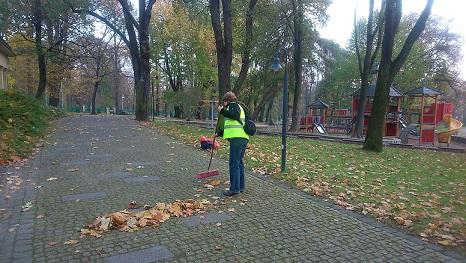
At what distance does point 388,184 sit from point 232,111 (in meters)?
3.81

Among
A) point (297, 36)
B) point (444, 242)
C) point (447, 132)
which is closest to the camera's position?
point (444, 242)

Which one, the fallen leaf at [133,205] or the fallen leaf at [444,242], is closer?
the fallen leaf at [444,242]

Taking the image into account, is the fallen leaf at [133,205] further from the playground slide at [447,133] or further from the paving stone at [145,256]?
the playground slide at [447,133]

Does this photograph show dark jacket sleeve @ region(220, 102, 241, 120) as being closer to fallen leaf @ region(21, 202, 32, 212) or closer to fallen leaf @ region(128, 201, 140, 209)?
fallen leaf @ region(128, 201, 140, 209)

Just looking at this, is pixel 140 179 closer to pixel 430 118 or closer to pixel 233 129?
pixel 233 129

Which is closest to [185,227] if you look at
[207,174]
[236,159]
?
[236,159]

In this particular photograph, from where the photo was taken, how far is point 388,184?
7.66 m

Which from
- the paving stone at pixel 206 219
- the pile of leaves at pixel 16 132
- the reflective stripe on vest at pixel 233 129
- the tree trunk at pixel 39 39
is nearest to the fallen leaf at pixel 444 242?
the paving stone at pixel 206 219

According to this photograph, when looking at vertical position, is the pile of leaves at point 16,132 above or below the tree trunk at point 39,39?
below

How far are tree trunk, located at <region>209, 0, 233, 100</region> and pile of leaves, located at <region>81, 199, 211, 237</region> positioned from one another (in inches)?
453

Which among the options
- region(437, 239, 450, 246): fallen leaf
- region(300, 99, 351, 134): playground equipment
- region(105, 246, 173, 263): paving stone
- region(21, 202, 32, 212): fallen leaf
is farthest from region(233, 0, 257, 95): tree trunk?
region(105, 246, 173, 263): paving stone

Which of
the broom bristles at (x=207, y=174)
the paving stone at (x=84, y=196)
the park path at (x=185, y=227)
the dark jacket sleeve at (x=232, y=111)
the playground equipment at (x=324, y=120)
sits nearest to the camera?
the park path at (x=185, y=227)

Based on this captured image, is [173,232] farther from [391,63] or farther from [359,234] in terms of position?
[391,63]

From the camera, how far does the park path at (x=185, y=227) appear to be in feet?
13.3
